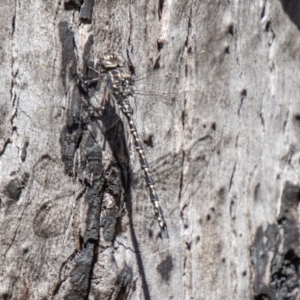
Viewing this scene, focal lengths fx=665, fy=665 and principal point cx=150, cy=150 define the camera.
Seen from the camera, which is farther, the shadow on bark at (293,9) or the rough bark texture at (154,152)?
the shadow on bark at (293,9)

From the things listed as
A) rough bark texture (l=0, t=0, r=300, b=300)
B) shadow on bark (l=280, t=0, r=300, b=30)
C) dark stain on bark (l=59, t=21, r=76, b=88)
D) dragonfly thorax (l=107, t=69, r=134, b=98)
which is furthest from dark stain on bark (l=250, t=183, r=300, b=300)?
dark stain on bark (l=59, t=21, r=76, b=88)

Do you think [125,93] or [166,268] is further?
[166,268]

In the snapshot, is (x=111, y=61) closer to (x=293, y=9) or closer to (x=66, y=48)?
(x=66, y=48)

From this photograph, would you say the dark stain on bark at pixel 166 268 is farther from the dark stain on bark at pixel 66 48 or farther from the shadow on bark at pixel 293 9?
the shadow on bark at pixel 293 9

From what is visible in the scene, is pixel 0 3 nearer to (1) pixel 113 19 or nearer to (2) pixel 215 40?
(1) pixel 113 19

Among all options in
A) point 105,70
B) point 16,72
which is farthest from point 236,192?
point 16,72

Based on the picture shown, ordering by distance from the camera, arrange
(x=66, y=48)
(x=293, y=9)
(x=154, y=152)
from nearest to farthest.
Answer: (x=66, y=48), (x=154, y=152), (x=293, y=9)

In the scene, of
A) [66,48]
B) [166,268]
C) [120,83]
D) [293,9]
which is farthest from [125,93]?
[293,9]

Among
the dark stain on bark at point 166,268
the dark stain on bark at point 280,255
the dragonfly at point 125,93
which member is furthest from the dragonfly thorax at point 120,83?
the dark stain on bark at point 280,255

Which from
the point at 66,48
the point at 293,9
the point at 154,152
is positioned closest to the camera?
the point at 66,48
